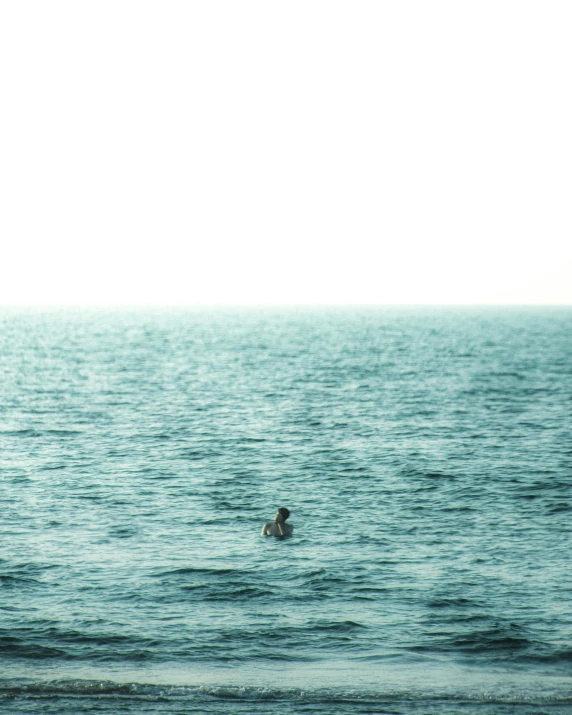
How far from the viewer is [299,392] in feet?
256

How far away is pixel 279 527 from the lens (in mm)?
30312

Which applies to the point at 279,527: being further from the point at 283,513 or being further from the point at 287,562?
the point at 287,562

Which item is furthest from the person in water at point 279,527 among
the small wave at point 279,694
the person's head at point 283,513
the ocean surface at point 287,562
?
the small wave at point 279,694

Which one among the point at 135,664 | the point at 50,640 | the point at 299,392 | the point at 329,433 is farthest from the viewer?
the point at 299,392

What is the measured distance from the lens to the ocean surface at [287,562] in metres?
18.8

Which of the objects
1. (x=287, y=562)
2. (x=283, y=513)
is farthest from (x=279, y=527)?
(x=287, y=562)

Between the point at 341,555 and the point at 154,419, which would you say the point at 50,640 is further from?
the point at 154,419

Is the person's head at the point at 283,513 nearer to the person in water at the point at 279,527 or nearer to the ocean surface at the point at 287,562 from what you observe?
the person in water at the point at 279,527

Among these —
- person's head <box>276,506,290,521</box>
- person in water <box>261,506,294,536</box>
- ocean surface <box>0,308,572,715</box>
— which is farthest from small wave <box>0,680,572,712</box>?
person in water <box>261,506,294,536</box>

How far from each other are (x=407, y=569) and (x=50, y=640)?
36.7ft

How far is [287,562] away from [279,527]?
2.81 m

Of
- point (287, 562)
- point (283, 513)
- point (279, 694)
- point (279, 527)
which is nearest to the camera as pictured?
point (279, 694)

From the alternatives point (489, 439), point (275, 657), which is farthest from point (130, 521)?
point (489, 439)

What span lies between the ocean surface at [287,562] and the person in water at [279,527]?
43 cm
